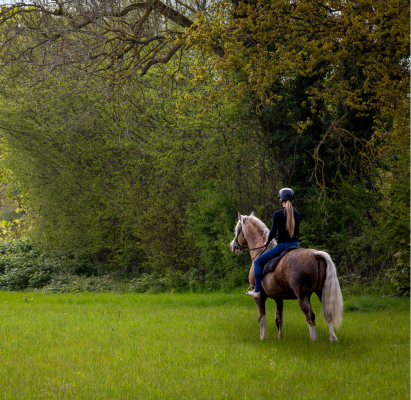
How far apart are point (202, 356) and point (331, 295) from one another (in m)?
2.12

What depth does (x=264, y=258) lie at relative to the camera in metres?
7.43

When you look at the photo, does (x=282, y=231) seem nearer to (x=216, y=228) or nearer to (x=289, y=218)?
(x=289, y=218)

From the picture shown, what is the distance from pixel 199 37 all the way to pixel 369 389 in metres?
7.73

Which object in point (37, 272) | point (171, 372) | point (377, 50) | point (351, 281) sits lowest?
point (37, 272)

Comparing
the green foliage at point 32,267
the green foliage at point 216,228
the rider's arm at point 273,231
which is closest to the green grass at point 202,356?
the rider's arm at point 273,231

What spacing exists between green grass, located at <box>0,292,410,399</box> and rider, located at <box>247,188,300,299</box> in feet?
3.98

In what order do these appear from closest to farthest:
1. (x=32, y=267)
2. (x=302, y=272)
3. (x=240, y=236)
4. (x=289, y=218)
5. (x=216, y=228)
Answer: (x=302, y=272)
(x=289, y=218)
(x=240, y=236)
(x=216, y=228)
(x=32, y=267)

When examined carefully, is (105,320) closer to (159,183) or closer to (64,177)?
(159,183)

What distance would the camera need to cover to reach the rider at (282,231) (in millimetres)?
7152

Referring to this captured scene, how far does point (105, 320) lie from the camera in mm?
10023

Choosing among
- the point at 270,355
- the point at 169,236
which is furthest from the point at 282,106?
the point at 270,355

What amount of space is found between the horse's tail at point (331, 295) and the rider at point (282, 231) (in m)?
0.70

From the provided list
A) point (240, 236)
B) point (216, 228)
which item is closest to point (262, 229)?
point (240, 236)

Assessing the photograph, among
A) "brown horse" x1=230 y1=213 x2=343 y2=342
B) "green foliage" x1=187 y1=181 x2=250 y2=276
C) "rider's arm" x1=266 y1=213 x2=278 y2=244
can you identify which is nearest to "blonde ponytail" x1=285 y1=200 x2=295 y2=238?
"rider's arm" x1=266 y1=213 x2=278 y2=244
